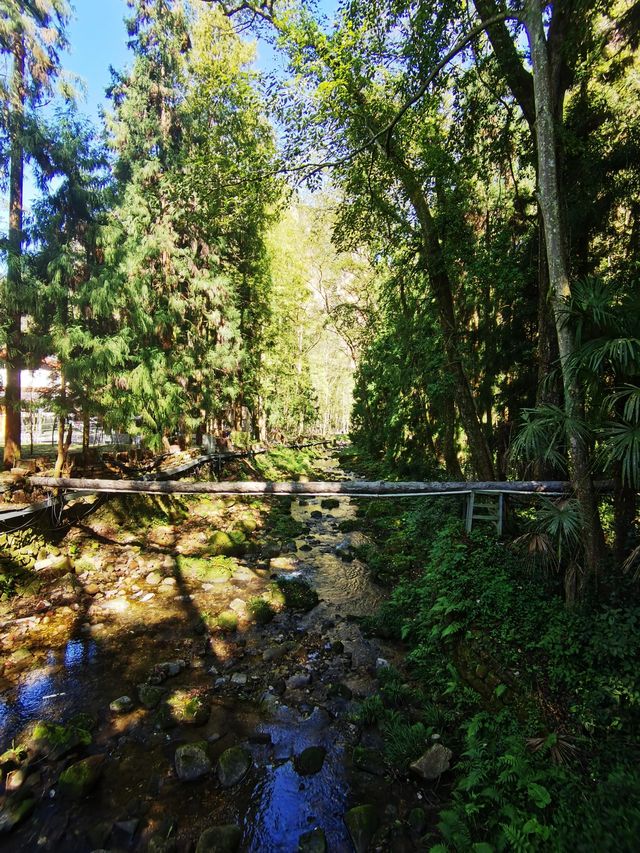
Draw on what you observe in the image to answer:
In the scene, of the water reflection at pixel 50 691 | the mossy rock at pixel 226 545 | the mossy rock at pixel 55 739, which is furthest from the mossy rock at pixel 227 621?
the mossy rock at pixel 226 545

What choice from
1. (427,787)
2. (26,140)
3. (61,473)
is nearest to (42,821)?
(427,787)

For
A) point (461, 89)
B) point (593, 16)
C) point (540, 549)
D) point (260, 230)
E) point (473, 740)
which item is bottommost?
point (473, 740)

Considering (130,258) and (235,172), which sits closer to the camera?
(235,172)

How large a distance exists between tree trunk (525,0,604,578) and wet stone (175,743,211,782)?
13.7ft

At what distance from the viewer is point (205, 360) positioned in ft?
48.0

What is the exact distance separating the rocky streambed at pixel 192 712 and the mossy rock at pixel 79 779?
13mm

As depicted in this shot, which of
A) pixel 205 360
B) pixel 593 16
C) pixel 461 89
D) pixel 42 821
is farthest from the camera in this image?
pixel 205 360

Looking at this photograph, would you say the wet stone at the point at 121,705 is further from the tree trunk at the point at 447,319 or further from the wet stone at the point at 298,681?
the tree trunk at the point at 447,319

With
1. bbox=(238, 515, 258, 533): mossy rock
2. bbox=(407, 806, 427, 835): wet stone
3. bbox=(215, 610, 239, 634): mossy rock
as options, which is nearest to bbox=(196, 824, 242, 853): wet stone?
bbox=(407, 806, 427, 835): wet stone

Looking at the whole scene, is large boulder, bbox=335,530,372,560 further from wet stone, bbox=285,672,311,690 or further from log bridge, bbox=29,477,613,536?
wet stone, bbox=285,672,311,690

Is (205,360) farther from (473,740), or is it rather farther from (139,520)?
(473,740)

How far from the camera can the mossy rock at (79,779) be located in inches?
139

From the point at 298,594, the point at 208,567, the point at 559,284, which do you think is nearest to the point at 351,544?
the point at 298,594

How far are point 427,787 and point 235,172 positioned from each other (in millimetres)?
9454
